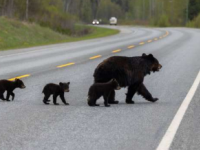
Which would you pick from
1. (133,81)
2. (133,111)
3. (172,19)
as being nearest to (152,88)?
(133,81)

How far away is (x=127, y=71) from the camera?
31.9 feet

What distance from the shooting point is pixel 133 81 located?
9836 millimetres

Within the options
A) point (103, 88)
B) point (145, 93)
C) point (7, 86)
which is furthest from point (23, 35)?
point (103, 88)

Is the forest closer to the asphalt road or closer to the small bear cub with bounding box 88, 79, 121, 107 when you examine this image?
the asphalt road

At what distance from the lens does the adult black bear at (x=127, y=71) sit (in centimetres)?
952

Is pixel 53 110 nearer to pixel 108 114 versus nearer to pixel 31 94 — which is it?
pixel 108 114

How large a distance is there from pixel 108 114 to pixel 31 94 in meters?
2.81

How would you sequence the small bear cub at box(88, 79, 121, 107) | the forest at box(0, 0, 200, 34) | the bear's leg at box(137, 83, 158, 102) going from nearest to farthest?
the small bear cub at box(88, 79, 121, 107) < the bear's leg at box(137, 83, 158, 102) < the forest at box(0, 0, 200, 34)

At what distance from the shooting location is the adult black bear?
952 centimetres

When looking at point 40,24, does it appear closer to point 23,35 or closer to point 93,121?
point 23,35

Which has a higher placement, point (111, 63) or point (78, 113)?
point (111, 63)

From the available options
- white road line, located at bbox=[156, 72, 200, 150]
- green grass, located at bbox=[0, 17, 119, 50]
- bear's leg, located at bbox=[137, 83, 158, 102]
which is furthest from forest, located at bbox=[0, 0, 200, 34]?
bear's leg, located at bbox=[137, 83, 158, 102]

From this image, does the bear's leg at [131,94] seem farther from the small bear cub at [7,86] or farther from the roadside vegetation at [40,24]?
the roadside vegetation at [40,24]

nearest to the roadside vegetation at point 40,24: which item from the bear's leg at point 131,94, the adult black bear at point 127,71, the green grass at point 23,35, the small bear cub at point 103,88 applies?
the green grass at point 23,35
